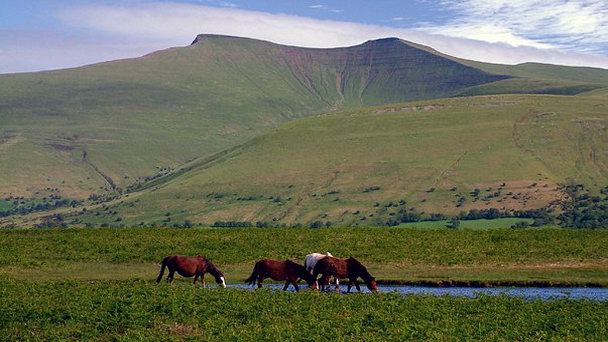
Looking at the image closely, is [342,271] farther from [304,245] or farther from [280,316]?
[304,245]

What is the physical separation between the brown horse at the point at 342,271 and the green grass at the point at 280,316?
5.22 m

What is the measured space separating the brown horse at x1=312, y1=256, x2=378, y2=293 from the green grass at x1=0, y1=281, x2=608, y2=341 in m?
5.22

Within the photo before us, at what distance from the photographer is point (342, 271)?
4481cm

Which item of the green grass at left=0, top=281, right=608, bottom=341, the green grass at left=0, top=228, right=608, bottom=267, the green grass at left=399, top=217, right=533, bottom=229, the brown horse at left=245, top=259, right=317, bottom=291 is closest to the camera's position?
the green grass at left=0, top=281, right=608, bottom=341

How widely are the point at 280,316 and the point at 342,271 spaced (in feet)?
38.6

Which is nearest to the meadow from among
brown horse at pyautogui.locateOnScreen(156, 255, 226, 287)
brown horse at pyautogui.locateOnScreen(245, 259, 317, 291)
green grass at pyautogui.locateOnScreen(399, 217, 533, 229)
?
brown horse at pyautogui.locateOnScreen(156, 255, 226, 287)

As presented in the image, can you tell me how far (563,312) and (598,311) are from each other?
1.63 meters

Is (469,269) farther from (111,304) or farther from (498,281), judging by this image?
(111,304)

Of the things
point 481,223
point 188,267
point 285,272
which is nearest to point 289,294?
point 285,272

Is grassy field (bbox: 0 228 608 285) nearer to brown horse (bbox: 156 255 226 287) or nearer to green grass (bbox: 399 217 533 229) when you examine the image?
brown horse (bbox: 156 255 226 287)

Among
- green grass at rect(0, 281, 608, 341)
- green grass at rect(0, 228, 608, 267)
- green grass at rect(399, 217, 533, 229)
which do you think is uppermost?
green grass at rect(0, 281, 608, 341)

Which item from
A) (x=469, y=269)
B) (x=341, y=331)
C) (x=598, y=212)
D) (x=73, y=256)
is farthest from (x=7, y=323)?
(x=598, y=212)

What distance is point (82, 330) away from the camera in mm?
31406

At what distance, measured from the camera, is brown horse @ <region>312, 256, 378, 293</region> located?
44656mm
